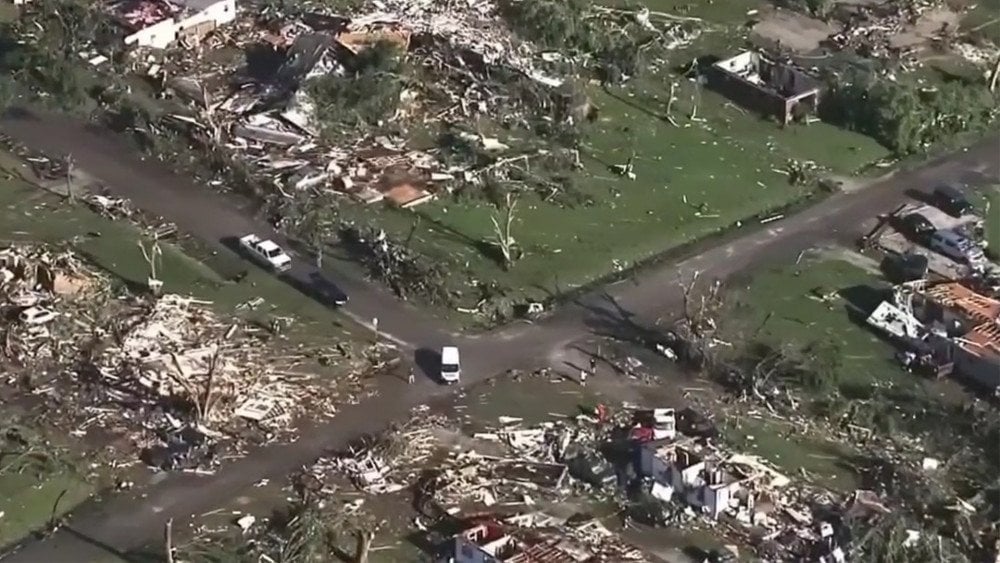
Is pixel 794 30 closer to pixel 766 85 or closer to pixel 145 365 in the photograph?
→ pixel 766 85

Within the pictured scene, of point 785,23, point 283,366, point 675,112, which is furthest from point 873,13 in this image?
point 283,366

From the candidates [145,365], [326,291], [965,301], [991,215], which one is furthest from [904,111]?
[145,365]

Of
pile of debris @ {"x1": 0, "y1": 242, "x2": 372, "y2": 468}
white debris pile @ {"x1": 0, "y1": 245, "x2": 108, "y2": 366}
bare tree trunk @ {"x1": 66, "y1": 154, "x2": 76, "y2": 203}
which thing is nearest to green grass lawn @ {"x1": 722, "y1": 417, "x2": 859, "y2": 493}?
pile of debris @ {"x1": 0, "y1": 242, "x2": 372, "y2": 468}

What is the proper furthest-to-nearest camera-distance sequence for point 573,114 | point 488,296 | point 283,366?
1. point 573,114
2. point 488,296
3. point 283,366

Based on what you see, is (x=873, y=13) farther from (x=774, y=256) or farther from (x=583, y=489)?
(x=583, y=489)

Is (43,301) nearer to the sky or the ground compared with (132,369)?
nearer to the sky

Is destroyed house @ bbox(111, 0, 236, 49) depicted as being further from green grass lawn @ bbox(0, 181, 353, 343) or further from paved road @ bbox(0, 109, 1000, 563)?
green grass lawn @ bbox(0, 181, 353, 343)

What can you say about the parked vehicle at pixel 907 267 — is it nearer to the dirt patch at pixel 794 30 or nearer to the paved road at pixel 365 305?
the paved road at pixel 365 305
